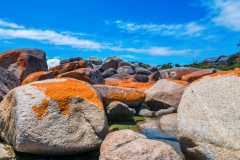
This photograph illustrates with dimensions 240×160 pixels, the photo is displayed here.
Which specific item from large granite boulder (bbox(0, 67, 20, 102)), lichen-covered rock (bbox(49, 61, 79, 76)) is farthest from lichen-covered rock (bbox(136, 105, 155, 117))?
lichen-covered rock (bbox(49, 61, 79, 76))

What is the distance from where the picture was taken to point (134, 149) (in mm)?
4402

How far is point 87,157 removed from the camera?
17.9 feet

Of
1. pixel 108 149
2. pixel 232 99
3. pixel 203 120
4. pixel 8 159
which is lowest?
pixel 8 159

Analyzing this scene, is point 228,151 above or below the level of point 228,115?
below

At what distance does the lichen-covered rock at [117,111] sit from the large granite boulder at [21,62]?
693cm

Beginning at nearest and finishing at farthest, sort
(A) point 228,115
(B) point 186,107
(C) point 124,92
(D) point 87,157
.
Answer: (A) point 228,115 < (B) point 186,107 < (D) point 87,157 < (C) point 124,92

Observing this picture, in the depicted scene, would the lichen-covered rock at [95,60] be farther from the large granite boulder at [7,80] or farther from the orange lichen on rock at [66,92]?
the orange lichen on rock at [66,92]

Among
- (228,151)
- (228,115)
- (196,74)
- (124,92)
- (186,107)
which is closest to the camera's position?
(228,151)

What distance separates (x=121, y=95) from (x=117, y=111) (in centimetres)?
123

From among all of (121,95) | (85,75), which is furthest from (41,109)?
(85,75)

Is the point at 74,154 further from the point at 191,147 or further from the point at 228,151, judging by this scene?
the point at 228,151

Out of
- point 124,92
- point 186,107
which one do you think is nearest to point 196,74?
point 124,92

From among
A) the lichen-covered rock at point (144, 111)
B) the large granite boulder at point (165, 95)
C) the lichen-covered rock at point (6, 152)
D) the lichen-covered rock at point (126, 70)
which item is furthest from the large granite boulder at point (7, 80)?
the lichen-covered rock at point (126, 70)

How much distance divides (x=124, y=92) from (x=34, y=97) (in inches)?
180
